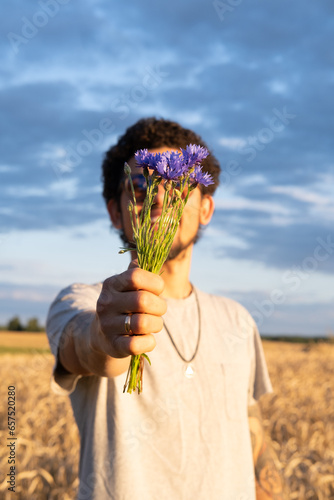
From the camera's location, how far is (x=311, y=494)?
4.82 meters

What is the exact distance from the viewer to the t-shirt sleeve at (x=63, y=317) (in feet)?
8.04

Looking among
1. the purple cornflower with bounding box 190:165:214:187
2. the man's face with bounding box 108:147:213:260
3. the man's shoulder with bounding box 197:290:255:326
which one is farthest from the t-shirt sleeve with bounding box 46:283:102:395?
the purple cornflower with bounding box 190:165:214:187

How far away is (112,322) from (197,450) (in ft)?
4.57

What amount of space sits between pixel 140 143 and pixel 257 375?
1505 mm

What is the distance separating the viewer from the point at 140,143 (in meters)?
3.27

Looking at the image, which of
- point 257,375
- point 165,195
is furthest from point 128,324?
point 257,375

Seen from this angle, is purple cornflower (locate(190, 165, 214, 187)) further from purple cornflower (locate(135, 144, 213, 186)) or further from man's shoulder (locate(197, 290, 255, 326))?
man's shoulder (locate(197, 290, 255, 326))

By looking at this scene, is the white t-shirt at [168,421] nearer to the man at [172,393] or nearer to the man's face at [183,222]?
the man at [172,393]

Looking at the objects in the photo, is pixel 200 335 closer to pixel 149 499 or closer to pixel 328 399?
pixel 149 499

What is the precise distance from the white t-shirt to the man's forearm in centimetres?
7

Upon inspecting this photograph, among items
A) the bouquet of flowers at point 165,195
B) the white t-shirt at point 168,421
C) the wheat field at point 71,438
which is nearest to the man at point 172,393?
the white t-shirt at point 168,421

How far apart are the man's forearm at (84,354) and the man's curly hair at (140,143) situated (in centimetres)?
109

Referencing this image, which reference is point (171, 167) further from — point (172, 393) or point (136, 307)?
point (172, 393)

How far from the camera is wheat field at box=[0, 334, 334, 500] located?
454 cm
